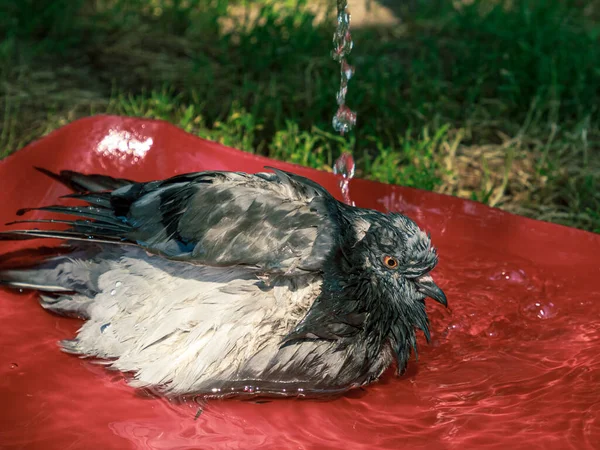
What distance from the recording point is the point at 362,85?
250 inches

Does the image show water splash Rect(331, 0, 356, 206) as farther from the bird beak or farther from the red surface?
the bird beak

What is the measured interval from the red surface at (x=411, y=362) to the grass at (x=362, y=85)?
108 centimetres

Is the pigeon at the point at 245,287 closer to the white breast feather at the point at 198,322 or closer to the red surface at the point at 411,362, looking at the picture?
the white breast feather at the point at 198,322

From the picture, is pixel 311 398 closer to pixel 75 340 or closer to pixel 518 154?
pixel 75 340

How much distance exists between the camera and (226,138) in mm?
5520

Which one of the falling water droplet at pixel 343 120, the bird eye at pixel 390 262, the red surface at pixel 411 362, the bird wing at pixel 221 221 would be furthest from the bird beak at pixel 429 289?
the falling water droplet at pixel 343 120

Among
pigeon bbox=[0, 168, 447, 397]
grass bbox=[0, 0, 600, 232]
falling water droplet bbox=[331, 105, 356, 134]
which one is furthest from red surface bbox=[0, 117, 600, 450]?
falling water droplet bbox=[331, 105, 356, 134]

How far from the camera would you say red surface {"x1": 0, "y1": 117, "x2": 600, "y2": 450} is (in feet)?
9.59

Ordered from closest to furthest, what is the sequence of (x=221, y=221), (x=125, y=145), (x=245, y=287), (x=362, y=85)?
1. (x=245, y=287)
2. (x=221, y=221)
3. (x=125, y=145)
4. (x=362, y=85)

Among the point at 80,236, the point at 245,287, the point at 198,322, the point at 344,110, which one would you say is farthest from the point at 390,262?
the point at 344,110

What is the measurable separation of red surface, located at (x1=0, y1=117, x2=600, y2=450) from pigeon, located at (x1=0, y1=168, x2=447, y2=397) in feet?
0.37

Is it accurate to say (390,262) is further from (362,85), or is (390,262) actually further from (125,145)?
(362,85)

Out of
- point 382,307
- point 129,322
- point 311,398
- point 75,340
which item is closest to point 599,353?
point 382,307

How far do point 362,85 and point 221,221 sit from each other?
343 cm
